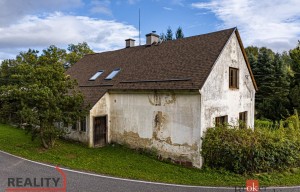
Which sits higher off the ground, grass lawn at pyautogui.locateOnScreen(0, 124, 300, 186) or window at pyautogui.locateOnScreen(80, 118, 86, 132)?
window at pyautogui.locateOnScreen(80, 118, 86, 132)

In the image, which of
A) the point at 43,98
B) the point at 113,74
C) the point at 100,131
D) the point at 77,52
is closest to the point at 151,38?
the point at 113,74

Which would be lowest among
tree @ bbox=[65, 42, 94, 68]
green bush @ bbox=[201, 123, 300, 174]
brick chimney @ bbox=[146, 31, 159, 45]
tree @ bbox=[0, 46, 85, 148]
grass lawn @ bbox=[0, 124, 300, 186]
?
grass lawn @ bbox=[0, 124, 300, 186]

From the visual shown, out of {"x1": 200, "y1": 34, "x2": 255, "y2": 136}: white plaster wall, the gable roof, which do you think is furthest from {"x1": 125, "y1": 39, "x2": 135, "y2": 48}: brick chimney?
{"x1": 200, "y1": 34, "x2": 255, "y2": 136}: white plaster wall

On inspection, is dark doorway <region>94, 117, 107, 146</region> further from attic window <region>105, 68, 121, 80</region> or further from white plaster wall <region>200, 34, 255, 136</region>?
white plaster wall <region>200, 34, 255, 136</region>

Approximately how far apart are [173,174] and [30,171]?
6.46 meters

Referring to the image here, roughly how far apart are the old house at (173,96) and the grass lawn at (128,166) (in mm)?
956

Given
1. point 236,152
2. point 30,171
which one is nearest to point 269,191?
point 236,152

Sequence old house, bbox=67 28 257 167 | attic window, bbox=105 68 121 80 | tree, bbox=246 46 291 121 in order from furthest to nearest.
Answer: tree, bbox=246 46 291 121 → attic window, bbox=105 68 121 80 → old house, bbox=67 28 257 167

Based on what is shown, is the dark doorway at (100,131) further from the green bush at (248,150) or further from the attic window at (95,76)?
the green bush at (248,150)

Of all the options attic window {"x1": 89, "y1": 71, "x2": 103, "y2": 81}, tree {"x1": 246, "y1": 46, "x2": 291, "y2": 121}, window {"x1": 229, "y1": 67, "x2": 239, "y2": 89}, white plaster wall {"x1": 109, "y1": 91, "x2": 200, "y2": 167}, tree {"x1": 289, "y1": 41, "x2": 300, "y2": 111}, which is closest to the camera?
white plaster wall {"x1": 109, "y1": 91, "x2": 200, "y2": 167}

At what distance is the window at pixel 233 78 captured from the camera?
15873 millimetres

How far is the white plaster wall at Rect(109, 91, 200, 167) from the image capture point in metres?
13.1

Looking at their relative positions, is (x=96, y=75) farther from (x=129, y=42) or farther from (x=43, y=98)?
(x=43, y=98)

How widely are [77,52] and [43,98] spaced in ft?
111
